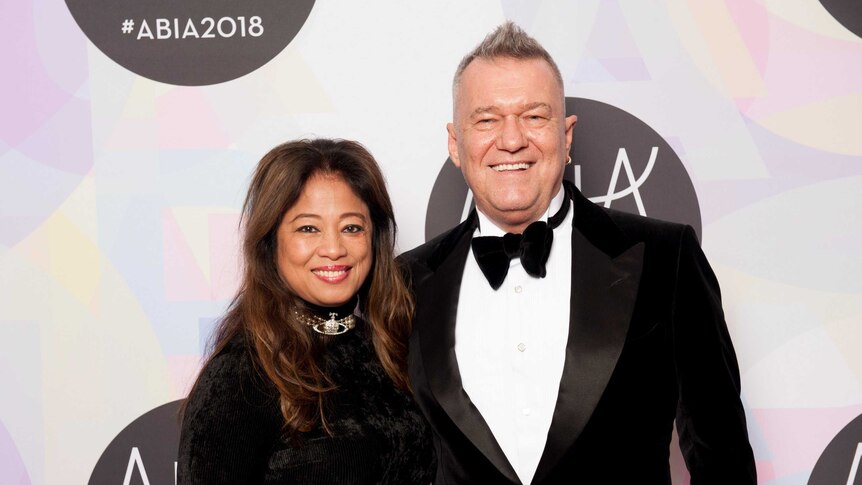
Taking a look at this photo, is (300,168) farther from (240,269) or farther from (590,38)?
(590,38)

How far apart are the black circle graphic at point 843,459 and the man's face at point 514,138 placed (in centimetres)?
123

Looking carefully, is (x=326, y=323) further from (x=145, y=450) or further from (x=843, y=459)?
(x=843, y=459)

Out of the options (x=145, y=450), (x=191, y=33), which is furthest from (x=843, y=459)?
(x=191, y=33)

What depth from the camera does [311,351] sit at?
5.81ft

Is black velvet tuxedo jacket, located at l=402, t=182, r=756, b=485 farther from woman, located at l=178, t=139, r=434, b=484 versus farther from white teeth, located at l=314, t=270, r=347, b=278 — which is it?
white teeth, located at l=314, t=270, r=347, b=278

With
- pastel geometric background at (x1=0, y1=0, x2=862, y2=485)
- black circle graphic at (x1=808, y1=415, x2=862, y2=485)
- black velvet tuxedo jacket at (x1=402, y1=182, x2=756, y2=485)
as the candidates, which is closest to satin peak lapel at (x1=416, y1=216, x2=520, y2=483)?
black velvet tuxedo jacket at (x1=402, y1=182, x2=756, y2=485)

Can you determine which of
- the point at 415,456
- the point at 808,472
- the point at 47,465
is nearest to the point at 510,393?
the point at 415,456

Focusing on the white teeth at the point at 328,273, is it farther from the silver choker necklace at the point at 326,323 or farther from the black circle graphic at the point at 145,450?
the black circle graphic at the point at 145,450

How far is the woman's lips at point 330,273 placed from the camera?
1763 millimetres

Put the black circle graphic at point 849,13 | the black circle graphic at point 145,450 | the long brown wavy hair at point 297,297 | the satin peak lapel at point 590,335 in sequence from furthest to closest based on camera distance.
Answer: the black circle graphic at point 145,450
the black circle graphic at point 849,13
the long brown wavy hair at point 297,297
the satin peak lapel at point 590,335

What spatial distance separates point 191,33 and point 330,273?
3.46ft

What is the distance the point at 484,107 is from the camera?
180cm

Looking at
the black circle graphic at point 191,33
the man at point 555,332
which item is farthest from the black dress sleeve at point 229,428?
the black circle graphic at point 191,33

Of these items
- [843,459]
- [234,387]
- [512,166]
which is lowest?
[843,459]
